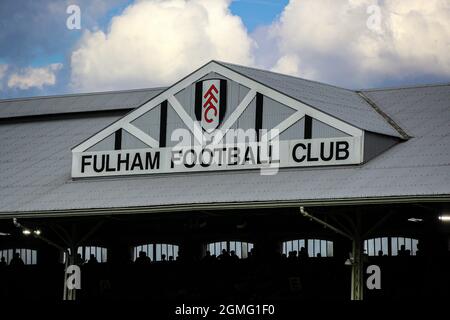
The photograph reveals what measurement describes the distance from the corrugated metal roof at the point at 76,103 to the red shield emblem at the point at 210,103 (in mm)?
7459

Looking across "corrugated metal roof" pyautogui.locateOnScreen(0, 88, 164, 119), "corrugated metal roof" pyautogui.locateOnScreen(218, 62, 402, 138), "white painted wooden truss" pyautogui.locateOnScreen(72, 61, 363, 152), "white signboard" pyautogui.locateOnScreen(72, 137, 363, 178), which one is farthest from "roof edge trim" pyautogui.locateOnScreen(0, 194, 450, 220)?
"corrugated metal roof" pyautogui.locateOnScreen(0, 88, 164, 119)

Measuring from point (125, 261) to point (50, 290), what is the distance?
116 inches

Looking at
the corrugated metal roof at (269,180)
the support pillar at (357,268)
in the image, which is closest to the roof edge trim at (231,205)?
the corrugated metal roof at (269,180)

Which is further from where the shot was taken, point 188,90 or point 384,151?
point 188,90

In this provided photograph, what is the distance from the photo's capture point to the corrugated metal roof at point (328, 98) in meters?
34.5

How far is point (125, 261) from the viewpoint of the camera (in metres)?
40.3

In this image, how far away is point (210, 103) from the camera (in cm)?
3581

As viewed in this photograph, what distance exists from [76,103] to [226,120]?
11.5 meters

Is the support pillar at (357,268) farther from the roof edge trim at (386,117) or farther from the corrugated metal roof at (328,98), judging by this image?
the roof edge trim at (386,117)

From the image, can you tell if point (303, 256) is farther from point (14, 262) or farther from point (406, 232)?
point (14, 262)

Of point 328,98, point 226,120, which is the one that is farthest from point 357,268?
point 328,98

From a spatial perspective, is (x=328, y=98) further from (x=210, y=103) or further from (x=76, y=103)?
(x=76, y=103)

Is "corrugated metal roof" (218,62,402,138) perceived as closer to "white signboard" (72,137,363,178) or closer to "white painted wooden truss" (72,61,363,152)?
"white painted wooden truss" (72,61,363,152)
